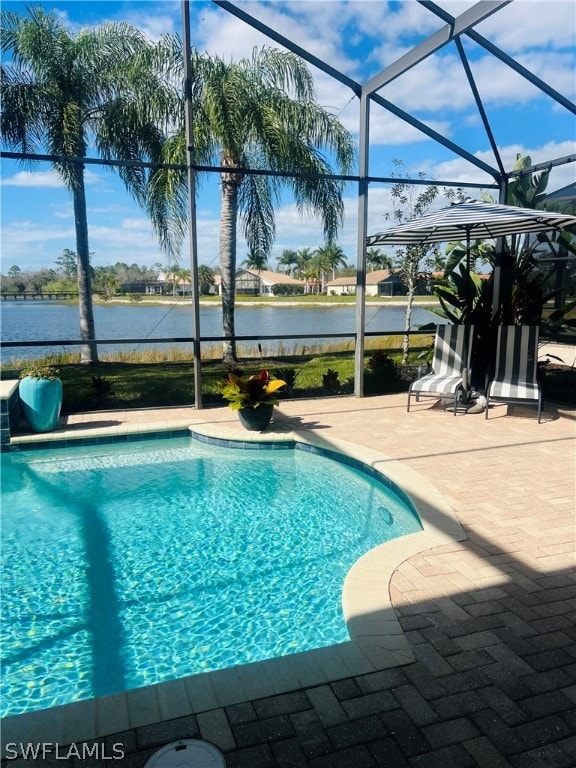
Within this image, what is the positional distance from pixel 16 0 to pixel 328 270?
33.4 feet

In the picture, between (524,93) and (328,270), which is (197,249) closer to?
(524,93)

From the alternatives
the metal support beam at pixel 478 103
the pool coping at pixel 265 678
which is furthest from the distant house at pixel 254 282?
the pool coping at pixel 265 678

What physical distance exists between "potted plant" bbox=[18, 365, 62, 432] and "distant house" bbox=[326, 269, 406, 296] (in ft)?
16.6

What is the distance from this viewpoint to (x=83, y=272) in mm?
9828

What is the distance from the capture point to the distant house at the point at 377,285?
30.8 feet

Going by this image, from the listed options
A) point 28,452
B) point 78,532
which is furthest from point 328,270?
point 78,532

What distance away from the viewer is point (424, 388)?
731 centimetres

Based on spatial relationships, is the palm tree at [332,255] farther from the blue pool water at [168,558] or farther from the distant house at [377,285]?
the blue pool water at [168,558]

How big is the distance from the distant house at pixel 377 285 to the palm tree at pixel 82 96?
4133 mm

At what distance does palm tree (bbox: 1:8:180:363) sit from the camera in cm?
917

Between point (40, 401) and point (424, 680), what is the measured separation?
562 centimetres

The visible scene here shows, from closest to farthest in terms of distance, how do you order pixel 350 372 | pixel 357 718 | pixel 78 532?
pixel 357 718 < pixel 78 532 < pixel 350 372

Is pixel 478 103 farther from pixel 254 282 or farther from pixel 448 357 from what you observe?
pixel 254 282

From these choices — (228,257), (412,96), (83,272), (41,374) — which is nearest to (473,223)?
(412,96)
